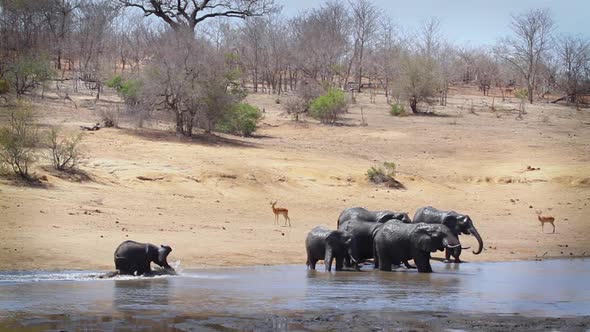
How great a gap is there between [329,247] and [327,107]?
76.8 ft

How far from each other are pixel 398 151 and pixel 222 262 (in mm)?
17879

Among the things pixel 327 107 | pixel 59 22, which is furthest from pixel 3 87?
pixel 59 22

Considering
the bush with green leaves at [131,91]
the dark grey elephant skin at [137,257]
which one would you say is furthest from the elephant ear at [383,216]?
the bush with green leaves at [131,91]

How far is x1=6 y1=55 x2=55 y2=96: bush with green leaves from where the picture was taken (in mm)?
35562

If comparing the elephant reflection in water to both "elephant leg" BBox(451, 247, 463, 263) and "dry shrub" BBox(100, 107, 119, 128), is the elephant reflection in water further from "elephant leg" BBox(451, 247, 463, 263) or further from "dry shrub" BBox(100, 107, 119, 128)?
"dry shrub" BBox(100, 107, 119, 128)

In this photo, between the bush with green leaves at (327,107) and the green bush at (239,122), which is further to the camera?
the bush with green leaves at (327,107)

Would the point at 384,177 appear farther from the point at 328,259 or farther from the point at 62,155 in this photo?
the point at 328,259

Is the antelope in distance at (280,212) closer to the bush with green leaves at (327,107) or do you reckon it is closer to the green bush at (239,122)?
the green bush at (239,122)

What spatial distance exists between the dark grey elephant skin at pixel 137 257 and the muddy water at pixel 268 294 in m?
0.32

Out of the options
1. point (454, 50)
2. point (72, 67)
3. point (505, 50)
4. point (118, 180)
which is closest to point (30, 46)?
point (72, 67)

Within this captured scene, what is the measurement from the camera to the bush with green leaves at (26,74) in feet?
117

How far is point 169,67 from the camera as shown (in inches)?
1271

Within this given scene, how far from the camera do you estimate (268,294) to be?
13070 millimetres

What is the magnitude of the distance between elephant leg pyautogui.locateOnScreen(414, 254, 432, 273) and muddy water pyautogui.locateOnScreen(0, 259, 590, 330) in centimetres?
19
